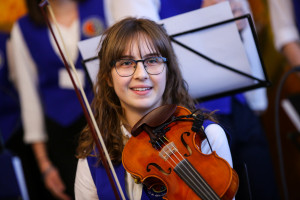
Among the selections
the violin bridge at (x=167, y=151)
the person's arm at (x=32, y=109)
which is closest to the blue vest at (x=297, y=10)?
the violin bridge at (x=167, y=151)

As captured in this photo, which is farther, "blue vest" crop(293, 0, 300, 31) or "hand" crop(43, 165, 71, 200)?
"hand" crop(43, 165, 71, 200)

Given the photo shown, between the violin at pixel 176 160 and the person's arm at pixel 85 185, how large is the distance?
198 mm

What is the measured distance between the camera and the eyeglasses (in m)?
1.05

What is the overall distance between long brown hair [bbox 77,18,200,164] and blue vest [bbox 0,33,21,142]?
36.4 inches

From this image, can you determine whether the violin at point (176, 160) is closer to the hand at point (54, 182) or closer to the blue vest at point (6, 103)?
the hand at point (54, 182)

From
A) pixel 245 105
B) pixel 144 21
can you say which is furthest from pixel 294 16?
pixel 144 21

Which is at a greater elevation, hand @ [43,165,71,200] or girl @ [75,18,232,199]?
girl @ [75,18,232,199]

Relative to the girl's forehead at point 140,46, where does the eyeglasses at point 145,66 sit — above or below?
below

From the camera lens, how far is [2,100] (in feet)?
6.53

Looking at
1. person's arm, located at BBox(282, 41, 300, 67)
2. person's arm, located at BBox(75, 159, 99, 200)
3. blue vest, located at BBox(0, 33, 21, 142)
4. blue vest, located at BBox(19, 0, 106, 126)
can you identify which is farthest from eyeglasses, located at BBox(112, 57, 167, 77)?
blue vest, located at BBox(0, 33, 21, 142)

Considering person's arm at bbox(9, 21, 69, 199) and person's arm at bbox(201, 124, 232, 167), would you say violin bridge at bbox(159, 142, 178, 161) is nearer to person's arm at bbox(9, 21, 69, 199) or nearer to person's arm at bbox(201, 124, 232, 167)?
person's arm at bbox(201, 124, 232, 167)

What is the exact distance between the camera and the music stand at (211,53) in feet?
3.76

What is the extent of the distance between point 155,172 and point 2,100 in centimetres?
133

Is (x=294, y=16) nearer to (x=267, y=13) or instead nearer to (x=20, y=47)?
(x=267, y=13)
